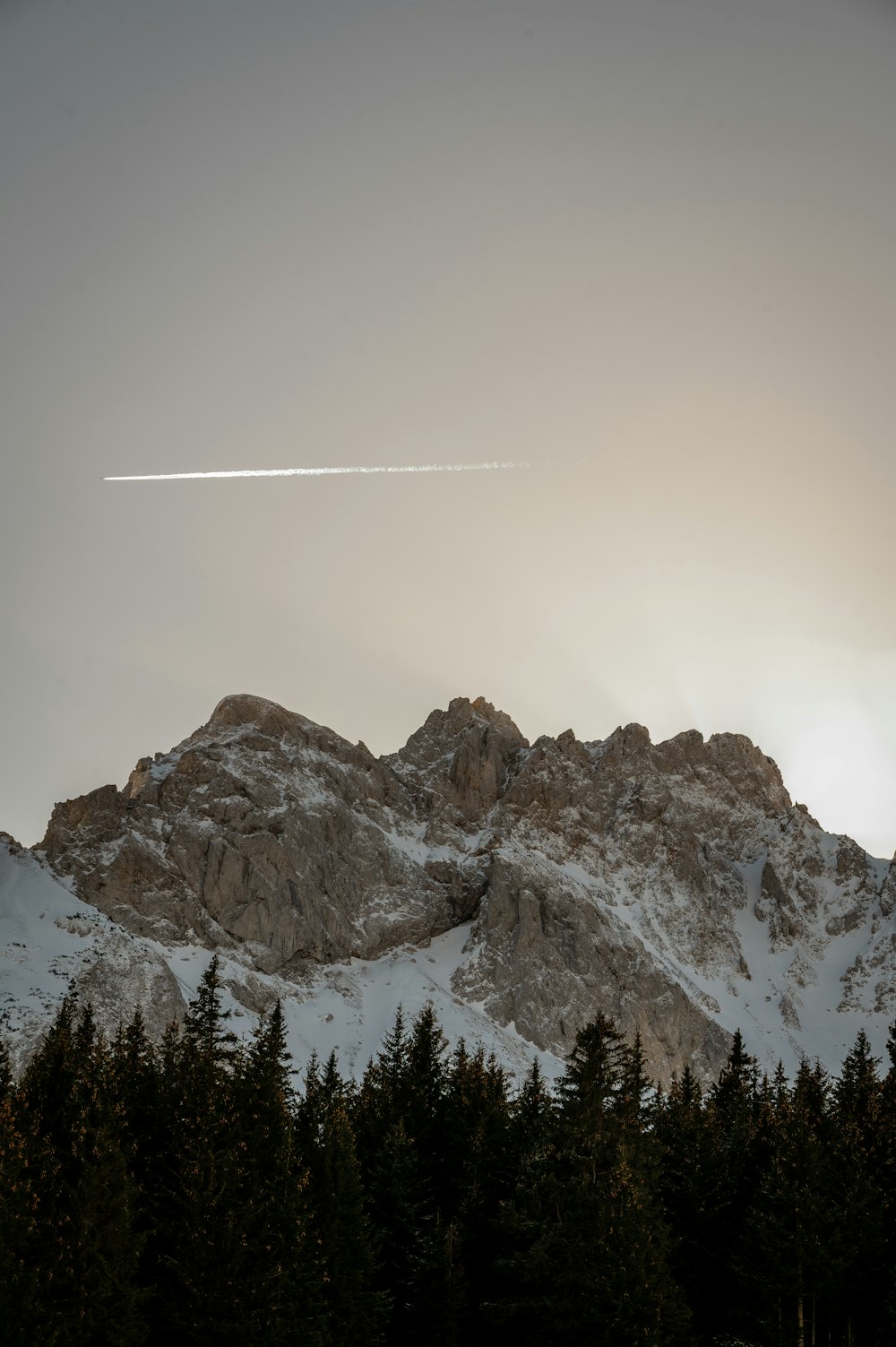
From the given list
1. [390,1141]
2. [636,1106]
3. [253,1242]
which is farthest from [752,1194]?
[253,1242]

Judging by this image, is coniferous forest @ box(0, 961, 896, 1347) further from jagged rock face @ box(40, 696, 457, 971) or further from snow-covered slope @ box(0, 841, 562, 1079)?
jagged rock face @ box(40, 696, 457, 971)

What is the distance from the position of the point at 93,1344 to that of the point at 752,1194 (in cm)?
3055

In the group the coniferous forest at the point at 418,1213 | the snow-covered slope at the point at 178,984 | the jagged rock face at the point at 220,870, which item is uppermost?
the jagged rock face at the point at 220,870

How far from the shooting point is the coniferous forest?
39.0 metres

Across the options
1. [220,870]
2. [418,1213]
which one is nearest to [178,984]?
[220,870]

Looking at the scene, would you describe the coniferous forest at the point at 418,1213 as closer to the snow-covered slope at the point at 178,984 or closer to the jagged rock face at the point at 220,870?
→ the snow-covered slope at the point at 178,984

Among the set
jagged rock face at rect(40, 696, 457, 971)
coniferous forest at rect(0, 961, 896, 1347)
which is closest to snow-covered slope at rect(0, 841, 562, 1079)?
jagged rock face at rect(40, 696, 457, 971)

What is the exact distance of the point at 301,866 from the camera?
632 feet

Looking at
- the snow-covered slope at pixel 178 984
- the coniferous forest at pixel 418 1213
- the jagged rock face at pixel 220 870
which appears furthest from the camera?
the jagged rock face at pixel 220 870

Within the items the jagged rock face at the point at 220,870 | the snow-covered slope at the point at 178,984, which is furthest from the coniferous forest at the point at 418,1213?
the jagged rock face at the point at 220,870

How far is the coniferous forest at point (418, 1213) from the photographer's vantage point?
39.0m

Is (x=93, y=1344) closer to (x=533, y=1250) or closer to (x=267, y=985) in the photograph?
(x=533, y=1250)

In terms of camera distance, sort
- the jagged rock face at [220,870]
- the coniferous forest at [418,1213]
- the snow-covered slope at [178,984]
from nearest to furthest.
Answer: the coniferous forest at [418,1213]
the snow-covered slope at [178,984]
the jagged rock face at [220,870]

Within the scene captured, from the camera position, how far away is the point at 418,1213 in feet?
180
